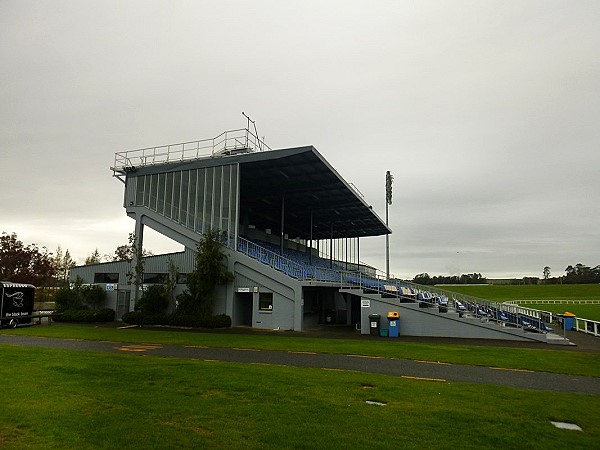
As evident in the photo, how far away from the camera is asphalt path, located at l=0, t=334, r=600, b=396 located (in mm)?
10531

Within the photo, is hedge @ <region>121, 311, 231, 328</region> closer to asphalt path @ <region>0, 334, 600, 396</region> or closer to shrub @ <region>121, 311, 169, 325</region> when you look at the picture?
shrub @ <region>121, 311, 169, 325</region>

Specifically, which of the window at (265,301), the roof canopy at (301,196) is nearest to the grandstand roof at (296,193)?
the roof canopy at (301,196)

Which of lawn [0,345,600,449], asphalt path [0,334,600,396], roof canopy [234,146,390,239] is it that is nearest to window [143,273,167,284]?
roof canopy [234,146,390,239]

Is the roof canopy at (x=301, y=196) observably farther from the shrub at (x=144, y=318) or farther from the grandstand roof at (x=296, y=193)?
the shrub at (x=144, y=318)

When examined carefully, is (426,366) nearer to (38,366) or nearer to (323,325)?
(38,366)

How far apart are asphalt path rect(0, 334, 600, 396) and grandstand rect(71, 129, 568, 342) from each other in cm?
964

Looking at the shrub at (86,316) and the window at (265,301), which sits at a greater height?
the window at (265,301)

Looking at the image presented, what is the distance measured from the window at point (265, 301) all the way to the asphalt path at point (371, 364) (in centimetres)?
995

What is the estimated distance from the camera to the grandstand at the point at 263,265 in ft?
78.0

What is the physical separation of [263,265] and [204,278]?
142 inches

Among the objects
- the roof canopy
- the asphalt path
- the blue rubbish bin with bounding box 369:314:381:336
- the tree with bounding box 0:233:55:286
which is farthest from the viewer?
the tree with bounding box 0:233:55:286

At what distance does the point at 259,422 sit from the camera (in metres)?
6.69

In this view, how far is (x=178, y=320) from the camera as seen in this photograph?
86.2 feet

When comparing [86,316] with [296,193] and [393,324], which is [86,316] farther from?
[393,324]
